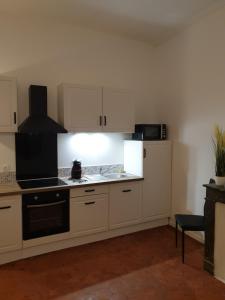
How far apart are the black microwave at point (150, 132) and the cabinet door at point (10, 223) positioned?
198 centimetres

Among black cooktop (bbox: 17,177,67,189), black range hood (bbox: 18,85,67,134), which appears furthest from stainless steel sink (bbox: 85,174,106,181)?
black range hood (bbox: 18,85,67,134)

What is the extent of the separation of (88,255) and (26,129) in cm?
177

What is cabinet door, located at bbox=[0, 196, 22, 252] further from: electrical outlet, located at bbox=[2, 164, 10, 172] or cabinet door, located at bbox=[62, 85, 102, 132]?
cabinet door, located at bbox=[62, 85, 102, 132]

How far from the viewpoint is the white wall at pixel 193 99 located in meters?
3.00

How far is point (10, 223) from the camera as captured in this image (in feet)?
8.87

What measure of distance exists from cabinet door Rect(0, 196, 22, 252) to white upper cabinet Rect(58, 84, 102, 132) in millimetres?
1181

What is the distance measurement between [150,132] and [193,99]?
2.63 feet

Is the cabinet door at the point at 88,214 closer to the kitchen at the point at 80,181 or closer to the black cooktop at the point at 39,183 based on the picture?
the kitchen at the point at 80,181

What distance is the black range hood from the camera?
2979mm

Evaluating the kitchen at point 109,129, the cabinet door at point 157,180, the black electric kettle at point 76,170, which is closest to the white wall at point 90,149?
the kitchen at point 109,129

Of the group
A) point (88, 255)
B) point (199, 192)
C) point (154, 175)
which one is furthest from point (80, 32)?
point (88, 255)

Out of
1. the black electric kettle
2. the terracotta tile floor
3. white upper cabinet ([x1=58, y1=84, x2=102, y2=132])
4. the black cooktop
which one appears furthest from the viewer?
the black electric kettle

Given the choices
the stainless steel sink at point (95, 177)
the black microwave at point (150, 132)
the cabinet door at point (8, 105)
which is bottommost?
the stainless steel sink at point (95, 177)

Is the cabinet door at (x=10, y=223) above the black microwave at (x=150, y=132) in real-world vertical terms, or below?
below
